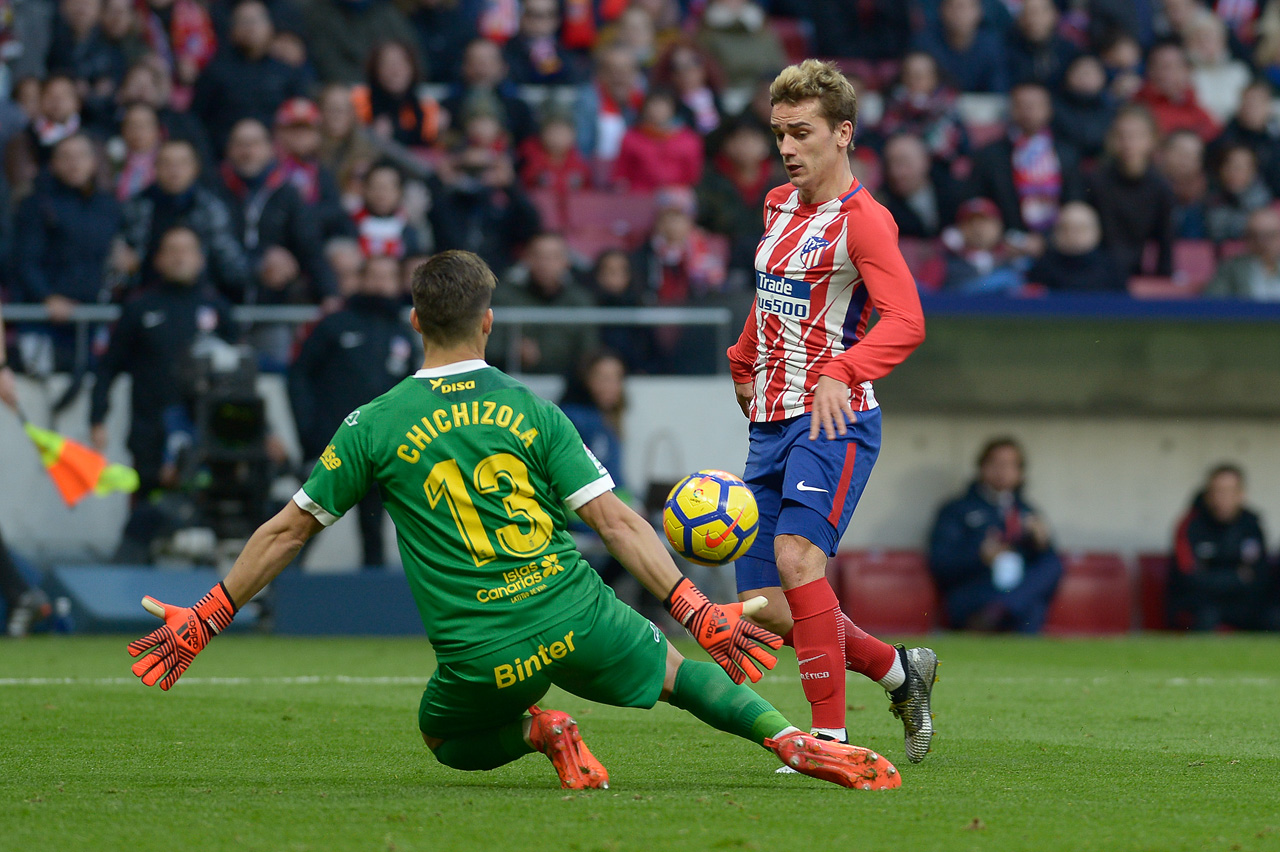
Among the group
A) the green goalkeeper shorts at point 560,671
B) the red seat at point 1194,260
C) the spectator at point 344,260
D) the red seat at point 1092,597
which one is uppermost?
the red seat at point 1194,260

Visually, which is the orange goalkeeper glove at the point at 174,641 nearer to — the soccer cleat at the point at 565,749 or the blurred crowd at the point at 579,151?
the soccer cleat at the point at 565,749

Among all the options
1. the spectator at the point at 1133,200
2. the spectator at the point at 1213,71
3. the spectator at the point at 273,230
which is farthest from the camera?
the spectator at the point at 1213,71

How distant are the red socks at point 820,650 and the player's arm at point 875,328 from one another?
527mm

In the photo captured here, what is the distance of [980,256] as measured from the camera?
1385cm

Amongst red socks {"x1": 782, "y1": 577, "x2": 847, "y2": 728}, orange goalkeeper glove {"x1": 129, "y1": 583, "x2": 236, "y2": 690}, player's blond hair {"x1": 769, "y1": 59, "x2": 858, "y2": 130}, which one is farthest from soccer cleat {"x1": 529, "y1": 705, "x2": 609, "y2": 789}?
player's blond hair {"x1": 769, "y1": 59, "x2": 858, "y2": 130}

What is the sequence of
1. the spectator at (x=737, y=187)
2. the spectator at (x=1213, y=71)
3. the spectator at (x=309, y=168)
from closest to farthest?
the spectator at (x=309, y=168) → the spectator at (x=737, y=187) → the spectator at (x=1213, y=71)

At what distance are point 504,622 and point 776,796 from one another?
0.93m

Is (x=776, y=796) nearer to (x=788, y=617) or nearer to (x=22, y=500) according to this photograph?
(x=788, y=617)

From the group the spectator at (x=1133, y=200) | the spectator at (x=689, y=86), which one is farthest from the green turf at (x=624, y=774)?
the spectator at (x=689, y=86)

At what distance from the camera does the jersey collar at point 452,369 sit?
4785mm

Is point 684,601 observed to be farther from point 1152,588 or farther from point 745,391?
point 1152,588

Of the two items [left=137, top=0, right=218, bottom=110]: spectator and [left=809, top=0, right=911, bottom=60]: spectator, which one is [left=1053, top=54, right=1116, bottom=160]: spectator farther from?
[left=137, top=0, right=218, bottom=110]: spectator

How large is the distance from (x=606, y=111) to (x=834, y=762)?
11.3 m

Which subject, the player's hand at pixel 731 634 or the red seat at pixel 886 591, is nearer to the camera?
the player's hand at pixel 731 634
